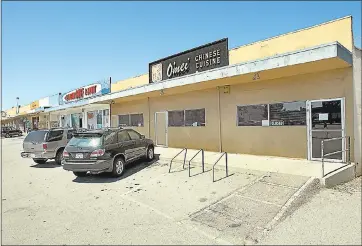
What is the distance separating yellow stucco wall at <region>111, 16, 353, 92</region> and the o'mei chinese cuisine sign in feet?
47.1

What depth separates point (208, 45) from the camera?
1241 cm

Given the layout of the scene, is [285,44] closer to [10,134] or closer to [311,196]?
[311,196]

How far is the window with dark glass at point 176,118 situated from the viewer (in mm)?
14711

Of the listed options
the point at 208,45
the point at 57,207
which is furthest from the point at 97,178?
the point at 208,45

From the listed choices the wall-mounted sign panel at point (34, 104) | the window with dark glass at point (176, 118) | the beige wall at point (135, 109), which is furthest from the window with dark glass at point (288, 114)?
the wall-mounted sign panel at point (34, 104)

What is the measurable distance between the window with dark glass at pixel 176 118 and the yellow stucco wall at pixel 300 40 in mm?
4377

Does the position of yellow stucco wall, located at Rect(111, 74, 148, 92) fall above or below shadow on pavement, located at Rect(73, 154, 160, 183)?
above

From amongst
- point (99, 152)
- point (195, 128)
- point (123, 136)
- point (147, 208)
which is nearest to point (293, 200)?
point (147, 208)

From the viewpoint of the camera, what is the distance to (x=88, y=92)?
23.5 meters

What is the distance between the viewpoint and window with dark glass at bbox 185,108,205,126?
13.5 metres

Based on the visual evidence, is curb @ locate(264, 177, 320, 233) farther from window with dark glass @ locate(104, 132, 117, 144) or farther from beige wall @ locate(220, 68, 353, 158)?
window with dark glass @ locate(104, 132, 117, 144)

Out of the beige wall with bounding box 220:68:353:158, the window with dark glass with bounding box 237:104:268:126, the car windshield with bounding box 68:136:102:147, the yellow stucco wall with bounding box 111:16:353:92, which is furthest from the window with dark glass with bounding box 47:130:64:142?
the yellow stucco wall with bounding box 111:16:353:92

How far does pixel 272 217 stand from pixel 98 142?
6184 millimetres

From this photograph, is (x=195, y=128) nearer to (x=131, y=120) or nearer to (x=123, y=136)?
(x=123, y=136)
